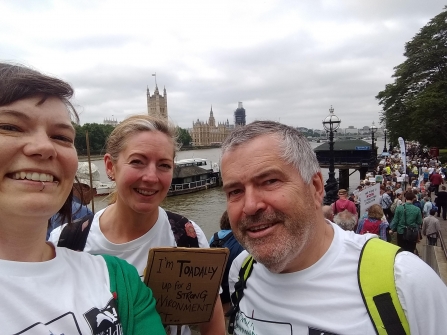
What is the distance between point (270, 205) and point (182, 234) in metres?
0.76

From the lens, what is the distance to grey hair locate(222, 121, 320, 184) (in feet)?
4.87

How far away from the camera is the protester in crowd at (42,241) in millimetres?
1023

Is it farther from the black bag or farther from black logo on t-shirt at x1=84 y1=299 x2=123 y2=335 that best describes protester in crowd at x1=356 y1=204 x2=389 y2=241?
black logo on t-shirt at x1=84 y1=299 x2=123 y2=335

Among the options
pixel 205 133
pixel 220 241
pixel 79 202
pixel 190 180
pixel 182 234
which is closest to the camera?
pixel 182 234

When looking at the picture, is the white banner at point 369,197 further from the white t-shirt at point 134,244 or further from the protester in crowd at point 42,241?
the protester in crowd at point 42,241

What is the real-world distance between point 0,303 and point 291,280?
1.07 m

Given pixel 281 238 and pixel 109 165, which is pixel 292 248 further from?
pixel 109 165

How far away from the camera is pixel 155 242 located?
6.34 feet

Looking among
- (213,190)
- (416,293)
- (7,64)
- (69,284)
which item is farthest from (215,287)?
(213,190)

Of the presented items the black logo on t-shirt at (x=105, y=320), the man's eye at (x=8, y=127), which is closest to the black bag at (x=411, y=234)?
the black logo on t-shirt at (x=105, y=320)

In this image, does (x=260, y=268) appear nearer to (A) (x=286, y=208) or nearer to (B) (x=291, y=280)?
(B) (x=291, y=280)

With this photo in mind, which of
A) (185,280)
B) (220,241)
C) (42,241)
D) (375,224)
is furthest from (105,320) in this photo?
(375,224)

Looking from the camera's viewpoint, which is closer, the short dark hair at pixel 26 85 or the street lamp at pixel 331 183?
the short dark hair at pixel 26 85

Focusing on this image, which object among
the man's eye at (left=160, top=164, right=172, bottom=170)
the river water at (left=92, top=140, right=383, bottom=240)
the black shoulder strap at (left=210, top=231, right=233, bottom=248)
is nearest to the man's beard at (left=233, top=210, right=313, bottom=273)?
the man's eye at (left=160, top=164, right=172, bottom=170)
